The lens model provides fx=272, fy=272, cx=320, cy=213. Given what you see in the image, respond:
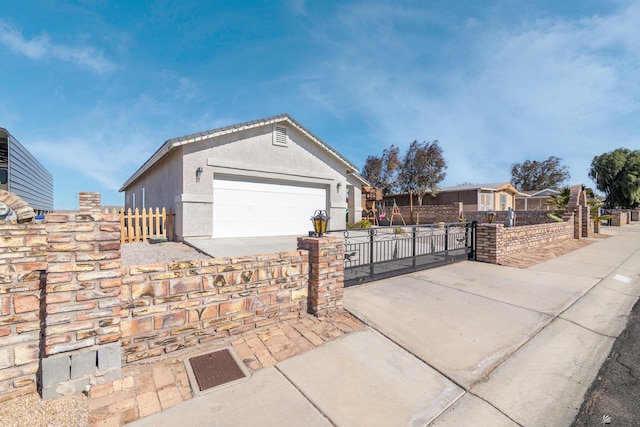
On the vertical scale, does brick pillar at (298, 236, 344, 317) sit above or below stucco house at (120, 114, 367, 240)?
below

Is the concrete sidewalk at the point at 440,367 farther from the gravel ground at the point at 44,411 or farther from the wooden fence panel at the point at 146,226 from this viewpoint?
the wooden fence panel at the point at 146,226

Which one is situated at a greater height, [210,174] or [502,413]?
[210,174]

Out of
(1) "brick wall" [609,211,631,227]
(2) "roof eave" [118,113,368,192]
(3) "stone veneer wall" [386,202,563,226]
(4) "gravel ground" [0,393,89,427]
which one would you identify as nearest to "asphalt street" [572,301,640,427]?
(4) "gravel ground" [0,393,89,427]

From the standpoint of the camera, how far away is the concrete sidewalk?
1.93 meters

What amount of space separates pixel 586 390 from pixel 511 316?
1.43m

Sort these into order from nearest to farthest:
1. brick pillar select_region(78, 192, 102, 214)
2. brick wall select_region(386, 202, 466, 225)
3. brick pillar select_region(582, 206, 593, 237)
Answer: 1. brick pillar select_region(78, 192, 102, 214)
2. brick pillar select_region(582, 206, 593, 237)
3. brick wall select_region(386, 202, 466, 225)

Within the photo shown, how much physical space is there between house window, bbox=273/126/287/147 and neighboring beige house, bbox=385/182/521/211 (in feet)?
60.2

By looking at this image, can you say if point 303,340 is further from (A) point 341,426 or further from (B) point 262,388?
(A) point 341,426

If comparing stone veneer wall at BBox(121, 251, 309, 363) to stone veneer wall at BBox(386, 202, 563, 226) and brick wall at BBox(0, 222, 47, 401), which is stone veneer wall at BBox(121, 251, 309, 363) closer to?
brick wall at BBox(0, 222, 47, 401)

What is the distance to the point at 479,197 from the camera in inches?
898

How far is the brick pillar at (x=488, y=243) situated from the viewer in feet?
21.9

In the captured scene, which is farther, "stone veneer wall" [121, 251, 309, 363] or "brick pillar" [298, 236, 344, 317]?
"brick pillar" [298, 236, 344, 317]

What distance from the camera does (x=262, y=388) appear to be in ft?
7.12

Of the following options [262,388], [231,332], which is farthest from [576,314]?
[231,332]
